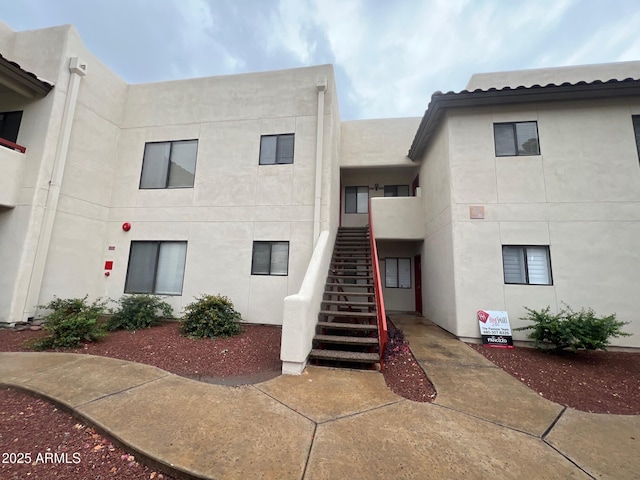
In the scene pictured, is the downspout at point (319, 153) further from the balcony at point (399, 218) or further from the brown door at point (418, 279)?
the brown door at point (418, 279)

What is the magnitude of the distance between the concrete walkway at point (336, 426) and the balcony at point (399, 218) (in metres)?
5.73

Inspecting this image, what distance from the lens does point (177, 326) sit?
7297 mm

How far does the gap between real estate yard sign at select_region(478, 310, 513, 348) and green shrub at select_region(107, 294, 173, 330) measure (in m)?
8.42

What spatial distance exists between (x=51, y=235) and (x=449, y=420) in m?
9.94

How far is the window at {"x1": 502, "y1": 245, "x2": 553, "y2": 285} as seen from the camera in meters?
6.52

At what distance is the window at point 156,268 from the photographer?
8.17 metres

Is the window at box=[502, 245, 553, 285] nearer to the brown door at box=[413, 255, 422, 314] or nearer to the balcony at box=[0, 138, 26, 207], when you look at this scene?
the brown door at box=[413, 255, 422, 314]

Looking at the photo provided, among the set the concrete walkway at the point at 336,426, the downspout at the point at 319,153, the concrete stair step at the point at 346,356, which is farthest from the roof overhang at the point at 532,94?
the concrete stair step at the point at 346,356

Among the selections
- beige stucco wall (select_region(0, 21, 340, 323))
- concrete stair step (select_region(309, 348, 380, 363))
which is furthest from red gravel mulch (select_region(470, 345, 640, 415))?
beige stucco wall (select_region(0, 21, 340, 323))

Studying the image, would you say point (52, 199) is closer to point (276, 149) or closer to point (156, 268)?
point (156, 268)

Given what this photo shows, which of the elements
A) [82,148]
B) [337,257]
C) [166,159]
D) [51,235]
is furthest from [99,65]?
[337,257]

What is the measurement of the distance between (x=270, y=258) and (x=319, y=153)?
3.40m

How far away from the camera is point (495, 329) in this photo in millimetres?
6297

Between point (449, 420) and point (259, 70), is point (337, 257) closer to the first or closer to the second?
point (449, 420)
